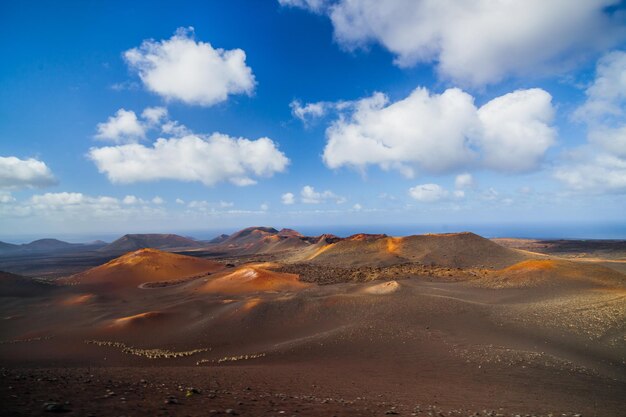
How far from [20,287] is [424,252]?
6278cm

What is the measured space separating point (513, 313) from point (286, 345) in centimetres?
1605

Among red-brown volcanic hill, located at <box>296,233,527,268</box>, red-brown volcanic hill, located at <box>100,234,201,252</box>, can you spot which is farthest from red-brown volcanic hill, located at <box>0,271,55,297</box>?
red-brown volcanic hill, located at <box>100,234,201,252</box>

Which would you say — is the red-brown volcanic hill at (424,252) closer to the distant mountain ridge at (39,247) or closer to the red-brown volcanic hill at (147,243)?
the red-brown volcanic hill at (147,243)

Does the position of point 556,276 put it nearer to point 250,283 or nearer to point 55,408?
point 250,283

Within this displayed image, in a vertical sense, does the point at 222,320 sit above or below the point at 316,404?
below

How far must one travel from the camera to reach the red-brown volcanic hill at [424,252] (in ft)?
177

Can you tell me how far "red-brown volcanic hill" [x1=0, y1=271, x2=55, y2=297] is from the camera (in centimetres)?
4128

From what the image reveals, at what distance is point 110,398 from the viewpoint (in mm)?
7773

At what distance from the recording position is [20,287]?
43.3m

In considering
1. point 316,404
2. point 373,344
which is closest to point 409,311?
point 373,344

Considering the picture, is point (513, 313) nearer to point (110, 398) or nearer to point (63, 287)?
point (110, 398)

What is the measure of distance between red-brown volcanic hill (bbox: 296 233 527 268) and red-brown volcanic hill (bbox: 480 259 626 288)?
15.7 meters

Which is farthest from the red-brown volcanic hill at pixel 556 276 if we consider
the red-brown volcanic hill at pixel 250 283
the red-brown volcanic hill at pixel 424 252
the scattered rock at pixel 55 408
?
the scattered rock at pixel 55 408

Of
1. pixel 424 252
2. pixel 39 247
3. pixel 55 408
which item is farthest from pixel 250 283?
pixel 39 247
